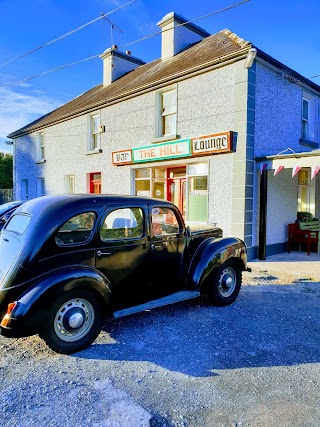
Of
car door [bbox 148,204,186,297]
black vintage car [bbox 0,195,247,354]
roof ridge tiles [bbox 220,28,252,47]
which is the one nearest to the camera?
black vintage car [bbox 0,195,247,354]

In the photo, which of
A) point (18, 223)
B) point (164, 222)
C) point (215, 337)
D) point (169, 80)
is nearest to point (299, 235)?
point (169, 80)

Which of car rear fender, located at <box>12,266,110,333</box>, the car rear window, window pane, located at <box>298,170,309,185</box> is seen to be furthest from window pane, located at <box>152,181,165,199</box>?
car rear fender, located at <box>12,266,110,333</box>

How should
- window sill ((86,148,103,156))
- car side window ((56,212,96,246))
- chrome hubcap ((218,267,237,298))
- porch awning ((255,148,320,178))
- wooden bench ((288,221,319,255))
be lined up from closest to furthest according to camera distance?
car side window ((56,212,96,246)) < chrome hubcap ((218,267,237,298)) < porch awning ((255,148,320,178)) < wooden bench ((288,221,319,255)) < window sill ((86,148,103,156))

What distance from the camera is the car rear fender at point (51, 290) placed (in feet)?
11.1

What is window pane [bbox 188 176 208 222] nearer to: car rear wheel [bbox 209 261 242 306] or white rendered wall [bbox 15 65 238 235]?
white rendered wall [bbox 15 65 238 235]

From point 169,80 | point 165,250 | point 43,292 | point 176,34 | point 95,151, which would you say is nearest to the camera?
point 43,292

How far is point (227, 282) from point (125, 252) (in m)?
2.00

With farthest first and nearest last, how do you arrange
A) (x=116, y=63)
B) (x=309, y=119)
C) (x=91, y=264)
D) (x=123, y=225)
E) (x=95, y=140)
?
(x=116, y=63), (x=95, y=140), (x=309, y=119), (x=123, y=225), (x=91, y=264)

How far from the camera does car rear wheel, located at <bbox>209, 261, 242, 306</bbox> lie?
524 centimetres

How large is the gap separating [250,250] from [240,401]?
263 inches

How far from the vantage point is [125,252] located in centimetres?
430

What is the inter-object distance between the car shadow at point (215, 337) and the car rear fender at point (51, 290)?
0.65 m

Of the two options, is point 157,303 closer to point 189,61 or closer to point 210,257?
point 210,257

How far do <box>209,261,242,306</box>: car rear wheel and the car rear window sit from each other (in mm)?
2871
